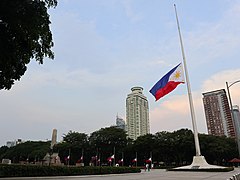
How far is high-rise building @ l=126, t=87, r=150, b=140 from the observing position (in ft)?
326

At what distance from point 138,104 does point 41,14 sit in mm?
90687

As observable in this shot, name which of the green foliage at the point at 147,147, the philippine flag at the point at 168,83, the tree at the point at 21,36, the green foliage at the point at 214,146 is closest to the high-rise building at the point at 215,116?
the green foliage at the point at 214,146

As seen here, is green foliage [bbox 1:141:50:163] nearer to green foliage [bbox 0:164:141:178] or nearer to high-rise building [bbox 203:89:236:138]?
high-rise building [bbox 203:89:236:138]

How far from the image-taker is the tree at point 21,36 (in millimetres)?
9164

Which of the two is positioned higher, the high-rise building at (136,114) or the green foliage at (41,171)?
the high-rise building at (136,114)

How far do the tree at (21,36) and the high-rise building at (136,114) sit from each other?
8565 cm

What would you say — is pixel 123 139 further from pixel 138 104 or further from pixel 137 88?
pixel 138 104

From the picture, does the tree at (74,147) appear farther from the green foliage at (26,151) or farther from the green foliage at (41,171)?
the green foliage at (41,171)

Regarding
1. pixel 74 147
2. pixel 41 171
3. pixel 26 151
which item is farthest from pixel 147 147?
pixel 26 151

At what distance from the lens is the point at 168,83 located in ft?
76.0

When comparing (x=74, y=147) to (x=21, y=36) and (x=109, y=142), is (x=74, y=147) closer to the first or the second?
(x=109, y=142)

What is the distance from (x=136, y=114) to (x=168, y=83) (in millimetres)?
77771

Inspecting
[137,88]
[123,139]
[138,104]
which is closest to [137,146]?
[123,139]

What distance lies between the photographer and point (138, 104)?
99.2 meters
